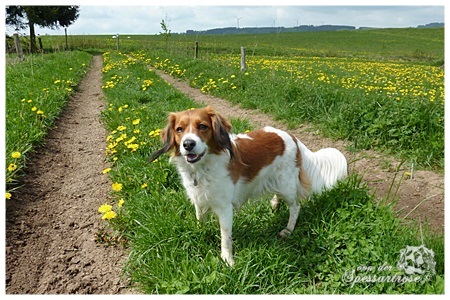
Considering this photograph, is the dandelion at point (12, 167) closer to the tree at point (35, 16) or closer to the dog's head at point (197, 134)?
the dog's head at point (197, 134)

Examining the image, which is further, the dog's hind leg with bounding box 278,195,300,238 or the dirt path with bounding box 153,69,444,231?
the dirt path with bounding box 153,69,444,231

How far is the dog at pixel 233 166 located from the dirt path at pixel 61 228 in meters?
0.97

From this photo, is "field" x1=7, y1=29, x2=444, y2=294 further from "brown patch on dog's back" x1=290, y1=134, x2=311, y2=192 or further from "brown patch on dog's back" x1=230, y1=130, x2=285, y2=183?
"brown patch on dog's back" x1=230, y1=130, x2=285, y2=183

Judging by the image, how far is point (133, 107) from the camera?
24.8ft

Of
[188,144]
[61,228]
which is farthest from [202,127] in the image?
[61,228]

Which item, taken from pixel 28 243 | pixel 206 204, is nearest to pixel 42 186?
pixel 28 243

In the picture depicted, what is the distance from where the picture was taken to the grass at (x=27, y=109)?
4641mm

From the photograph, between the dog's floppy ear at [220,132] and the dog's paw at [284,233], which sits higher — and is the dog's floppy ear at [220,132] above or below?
above

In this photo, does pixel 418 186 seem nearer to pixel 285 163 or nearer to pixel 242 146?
pixel 285 163

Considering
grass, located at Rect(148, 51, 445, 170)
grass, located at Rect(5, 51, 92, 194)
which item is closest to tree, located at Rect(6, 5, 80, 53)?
grass, located at Rect(5, 51, 92, 194)

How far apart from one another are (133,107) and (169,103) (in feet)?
3.09

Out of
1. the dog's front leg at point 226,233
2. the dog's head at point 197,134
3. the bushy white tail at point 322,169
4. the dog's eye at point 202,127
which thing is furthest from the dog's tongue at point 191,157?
the bushy white tail at point 322,169

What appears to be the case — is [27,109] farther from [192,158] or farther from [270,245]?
[270,245]

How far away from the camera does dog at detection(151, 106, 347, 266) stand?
2910 millimetres
